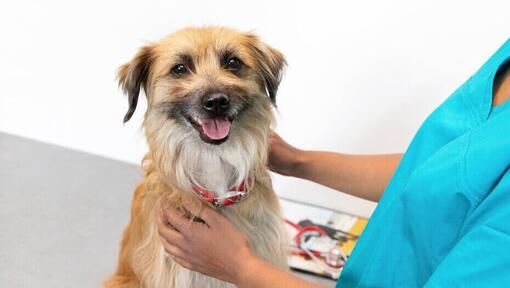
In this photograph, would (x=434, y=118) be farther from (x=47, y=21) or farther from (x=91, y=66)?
(x=47, y=21)

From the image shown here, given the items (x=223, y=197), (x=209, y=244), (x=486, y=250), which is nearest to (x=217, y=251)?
(x=209, y=244)

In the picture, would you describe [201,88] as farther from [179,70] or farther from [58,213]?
[58,213]

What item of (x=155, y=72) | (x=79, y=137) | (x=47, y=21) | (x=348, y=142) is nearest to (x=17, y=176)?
(x=79, y=137)

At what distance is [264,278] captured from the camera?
0.87 m

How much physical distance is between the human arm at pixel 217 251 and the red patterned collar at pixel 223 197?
0.03 metres

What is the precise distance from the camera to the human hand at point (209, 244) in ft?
3.08

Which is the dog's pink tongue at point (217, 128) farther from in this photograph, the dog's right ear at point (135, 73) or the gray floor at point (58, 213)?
the gray floor at point (58, 213)

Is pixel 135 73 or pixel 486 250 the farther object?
pixel 135 73

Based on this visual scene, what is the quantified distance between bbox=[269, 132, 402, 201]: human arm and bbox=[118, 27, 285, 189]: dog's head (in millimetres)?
109

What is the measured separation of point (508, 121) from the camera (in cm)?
60

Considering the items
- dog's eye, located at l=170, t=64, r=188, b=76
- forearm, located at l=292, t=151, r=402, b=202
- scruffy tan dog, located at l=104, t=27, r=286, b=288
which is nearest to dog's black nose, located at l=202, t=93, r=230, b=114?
scruffy tan dog, located at l=104, t=27, r=286, b=288

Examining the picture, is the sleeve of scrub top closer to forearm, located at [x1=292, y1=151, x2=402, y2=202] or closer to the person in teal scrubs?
the person in teal scrubs

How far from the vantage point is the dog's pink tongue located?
107cm

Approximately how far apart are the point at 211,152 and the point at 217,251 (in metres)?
0.26
